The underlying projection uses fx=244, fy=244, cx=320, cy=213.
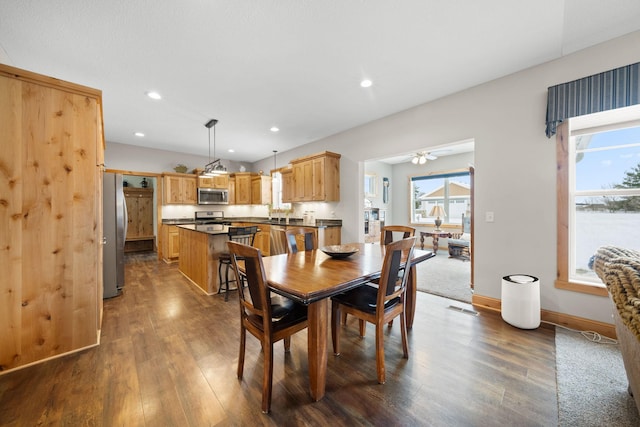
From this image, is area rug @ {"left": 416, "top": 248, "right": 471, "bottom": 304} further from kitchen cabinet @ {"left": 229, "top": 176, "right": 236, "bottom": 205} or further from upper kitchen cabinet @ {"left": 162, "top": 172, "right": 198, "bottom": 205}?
upper kitchen cabinet @ {"left": 162, "top": 172, "right": 198, "bottom": 205}

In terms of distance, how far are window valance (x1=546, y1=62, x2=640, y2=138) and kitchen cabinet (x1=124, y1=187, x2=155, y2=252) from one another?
907 cm

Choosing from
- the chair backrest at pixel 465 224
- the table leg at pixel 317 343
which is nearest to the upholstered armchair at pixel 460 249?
the chair backrest at pixel 465 224

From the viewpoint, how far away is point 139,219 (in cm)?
738

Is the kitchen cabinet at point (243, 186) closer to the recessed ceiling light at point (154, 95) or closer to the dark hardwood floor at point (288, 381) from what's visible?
the recessed ceiling light at point (154, 95)

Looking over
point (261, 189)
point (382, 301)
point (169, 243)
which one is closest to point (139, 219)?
point (169, 243)

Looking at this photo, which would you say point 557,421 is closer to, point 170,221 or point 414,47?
point 414,47

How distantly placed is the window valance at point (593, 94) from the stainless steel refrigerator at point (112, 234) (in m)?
5.53

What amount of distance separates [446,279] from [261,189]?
5.16m

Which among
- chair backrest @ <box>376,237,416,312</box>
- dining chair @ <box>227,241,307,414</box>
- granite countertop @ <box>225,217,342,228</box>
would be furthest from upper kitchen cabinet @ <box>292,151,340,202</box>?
dining chair @ <box>227,241,307,414</box>

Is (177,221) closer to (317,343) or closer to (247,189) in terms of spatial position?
(247,189)

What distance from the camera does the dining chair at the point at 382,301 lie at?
172 cm

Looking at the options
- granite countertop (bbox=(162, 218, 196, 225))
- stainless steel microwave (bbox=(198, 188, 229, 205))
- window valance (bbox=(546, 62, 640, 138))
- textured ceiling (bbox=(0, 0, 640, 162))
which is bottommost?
granite countertop (bbox=(162, 218, 196, 225))

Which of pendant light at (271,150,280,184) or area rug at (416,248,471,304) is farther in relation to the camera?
pendant light at (271,150,280,184)

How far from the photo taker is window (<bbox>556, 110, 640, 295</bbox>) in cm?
241
